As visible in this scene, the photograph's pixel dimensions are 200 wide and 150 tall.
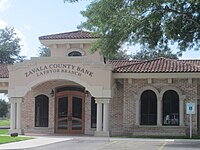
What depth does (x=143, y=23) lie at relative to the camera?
74.7 ft

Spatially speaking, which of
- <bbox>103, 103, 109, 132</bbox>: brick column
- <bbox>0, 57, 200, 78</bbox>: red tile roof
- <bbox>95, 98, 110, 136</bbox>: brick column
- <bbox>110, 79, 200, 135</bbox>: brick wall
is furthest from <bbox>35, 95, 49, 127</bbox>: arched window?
<bbox>103, 103, 109, 132</bbox>: brick column

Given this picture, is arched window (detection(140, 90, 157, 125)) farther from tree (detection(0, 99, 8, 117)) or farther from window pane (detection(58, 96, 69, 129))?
tree (detection(0, 99, 8, 117))

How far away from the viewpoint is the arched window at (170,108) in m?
28.0

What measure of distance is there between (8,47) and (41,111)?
121 ft

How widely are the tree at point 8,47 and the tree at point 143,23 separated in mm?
41431

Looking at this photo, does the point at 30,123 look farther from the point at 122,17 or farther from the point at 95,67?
the point at 122,17

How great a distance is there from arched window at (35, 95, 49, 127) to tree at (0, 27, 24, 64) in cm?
3506

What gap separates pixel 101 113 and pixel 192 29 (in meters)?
7.38

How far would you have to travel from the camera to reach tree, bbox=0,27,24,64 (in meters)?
64.6

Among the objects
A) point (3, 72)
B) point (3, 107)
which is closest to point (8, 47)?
point (3, 107)

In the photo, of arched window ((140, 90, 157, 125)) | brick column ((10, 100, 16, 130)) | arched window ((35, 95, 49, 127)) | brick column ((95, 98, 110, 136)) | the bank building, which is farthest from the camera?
arched window ((35, 95, 49, 127))

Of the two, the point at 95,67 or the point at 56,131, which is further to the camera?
the point at 56,131

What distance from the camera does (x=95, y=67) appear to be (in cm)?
2697

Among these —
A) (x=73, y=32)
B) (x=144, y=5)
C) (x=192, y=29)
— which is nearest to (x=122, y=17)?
(x=144, y=5)
